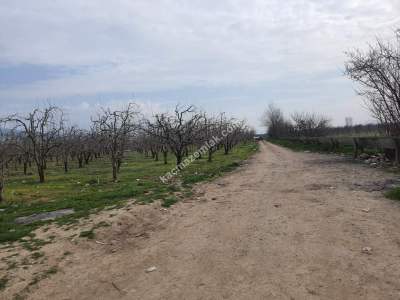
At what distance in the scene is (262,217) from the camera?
770 centimetres

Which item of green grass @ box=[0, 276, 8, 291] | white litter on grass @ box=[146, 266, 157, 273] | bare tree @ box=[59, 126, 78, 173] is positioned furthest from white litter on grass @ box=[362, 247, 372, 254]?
bare tree @ box=[59, 126, 78, 173]

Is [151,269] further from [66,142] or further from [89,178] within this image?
[66,142]

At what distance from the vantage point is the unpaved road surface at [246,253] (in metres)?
4.46

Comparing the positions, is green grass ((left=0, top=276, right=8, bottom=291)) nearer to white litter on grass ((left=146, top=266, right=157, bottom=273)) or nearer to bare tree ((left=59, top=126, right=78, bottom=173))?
white litter on grass ((left=146, top=266, right=157, bottom=273))

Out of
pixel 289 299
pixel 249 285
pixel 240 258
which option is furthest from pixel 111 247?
pixel 289 299

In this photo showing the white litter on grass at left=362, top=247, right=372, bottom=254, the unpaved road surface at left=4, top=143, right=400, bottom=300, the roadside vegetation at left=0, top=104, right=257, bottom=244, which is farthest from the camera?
the roadside vegetation at left=0, top=104, right=257, bottom=244

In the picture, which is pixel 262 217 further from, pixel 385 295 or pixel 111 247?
pixel 385 295

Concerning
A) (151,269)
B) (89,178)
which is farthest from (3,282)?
(89,178)

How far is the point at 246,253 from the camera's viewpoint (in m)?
5.62

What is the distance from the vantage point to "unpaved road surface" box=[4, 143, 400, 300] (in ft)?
14.6

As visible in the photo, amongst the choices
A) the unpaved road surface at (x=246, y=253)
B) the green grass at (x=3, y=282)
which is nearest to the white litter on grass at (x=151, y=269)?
the unpaved road surface at (x=246, y=253)

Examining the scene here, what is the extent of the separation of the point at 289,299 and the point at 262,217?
3642 mm

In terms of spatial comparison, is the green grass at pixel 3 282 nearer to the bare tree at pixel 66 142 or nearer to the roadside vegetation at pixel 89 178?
the roadside vegetation at pixel 89 178

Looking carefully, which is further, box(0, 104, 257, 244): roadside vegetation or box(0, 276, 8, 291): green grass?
box(0, 104, 257, 244): roadside vegetation
